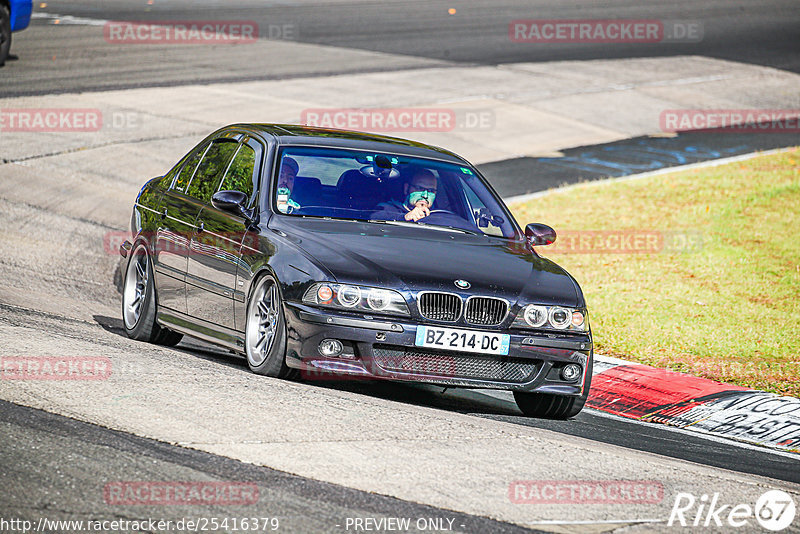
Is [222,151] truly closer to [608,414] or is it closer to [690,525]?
[608,414]

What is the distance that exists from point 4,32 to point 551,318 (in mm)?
17355

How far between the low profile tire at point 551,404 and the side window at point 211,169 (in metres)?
2.65

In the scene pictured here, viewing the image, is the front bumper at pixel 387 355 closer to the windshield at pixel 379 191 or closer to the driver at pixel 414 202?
A: the windshield at pixel 379 191

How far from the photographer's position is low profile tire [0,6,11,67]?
70.9ft

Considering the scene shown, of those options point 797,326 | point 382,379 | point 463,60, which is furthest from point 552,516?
point 463,60

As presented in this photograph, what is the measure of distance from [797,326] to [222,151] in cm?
543

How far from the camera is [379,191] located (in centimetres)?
832

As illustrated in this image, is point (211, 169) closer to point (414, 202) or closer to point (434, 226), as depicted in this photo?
point (414, 202)

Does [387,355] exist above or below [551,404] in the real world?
above

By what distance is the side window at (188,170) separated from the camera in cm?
922

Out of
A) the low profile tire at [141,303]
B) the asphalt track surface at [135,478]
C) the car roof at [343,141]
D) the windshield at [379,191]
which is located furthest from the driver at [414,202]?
the asphalt track surface at [135,478]

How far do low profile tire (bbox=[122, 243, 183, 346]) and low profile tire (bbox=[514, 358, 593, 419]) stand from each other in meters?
2.79

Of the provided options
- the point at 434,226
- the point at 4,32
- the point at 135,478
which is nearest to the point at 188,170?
the point at 434,226

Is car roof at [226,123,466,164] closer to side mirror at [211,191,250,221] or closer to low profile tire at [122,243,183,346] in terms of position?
side mirror at [211,191,250,221]
